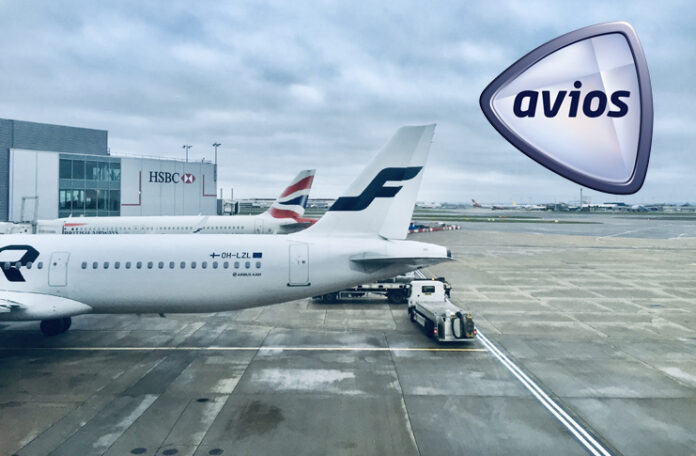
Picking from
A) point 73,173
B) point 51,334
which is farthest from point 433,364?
point 73,173

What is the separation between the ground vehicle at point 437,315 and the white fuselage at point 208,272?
3.22m

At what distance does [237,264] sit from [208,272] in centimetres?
120

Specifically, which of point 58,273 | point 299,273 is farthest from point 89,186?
point 299,273

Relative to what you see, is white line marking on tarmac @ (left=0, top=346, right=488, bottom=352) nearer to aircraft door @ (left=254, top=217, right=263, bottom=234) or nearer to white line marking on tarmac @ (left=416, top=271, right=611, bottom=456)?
white line marking on tarmac @ (left=416, top=271, right=611, bottom=456)

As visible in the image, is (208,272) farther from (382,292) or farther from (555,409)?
(555,409)

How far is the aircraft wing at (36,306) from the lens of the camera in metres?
18.3

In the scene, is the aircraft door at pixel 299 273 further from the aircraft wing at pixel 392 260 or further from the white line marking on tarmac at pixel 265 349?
the white line marking on tarmac at pixel 265 349

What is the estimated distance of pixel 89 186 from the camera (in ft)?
205

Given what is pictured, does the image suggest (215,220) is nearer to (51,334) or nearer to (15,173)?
(15,173)

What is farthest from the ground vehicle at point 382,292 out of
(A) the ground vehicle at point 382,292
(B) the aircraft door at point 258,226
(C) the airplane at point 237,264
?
(B) the aircraft door at point 258,226

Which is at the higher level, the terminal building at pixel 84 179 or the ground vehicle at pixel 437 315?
the terminal building at pixel 84 179

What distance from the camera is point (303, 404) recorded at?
47.1 feet

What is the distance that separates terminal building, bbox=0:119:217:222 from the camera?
57406 mm

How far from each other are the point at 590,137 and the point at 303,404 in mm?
10760
